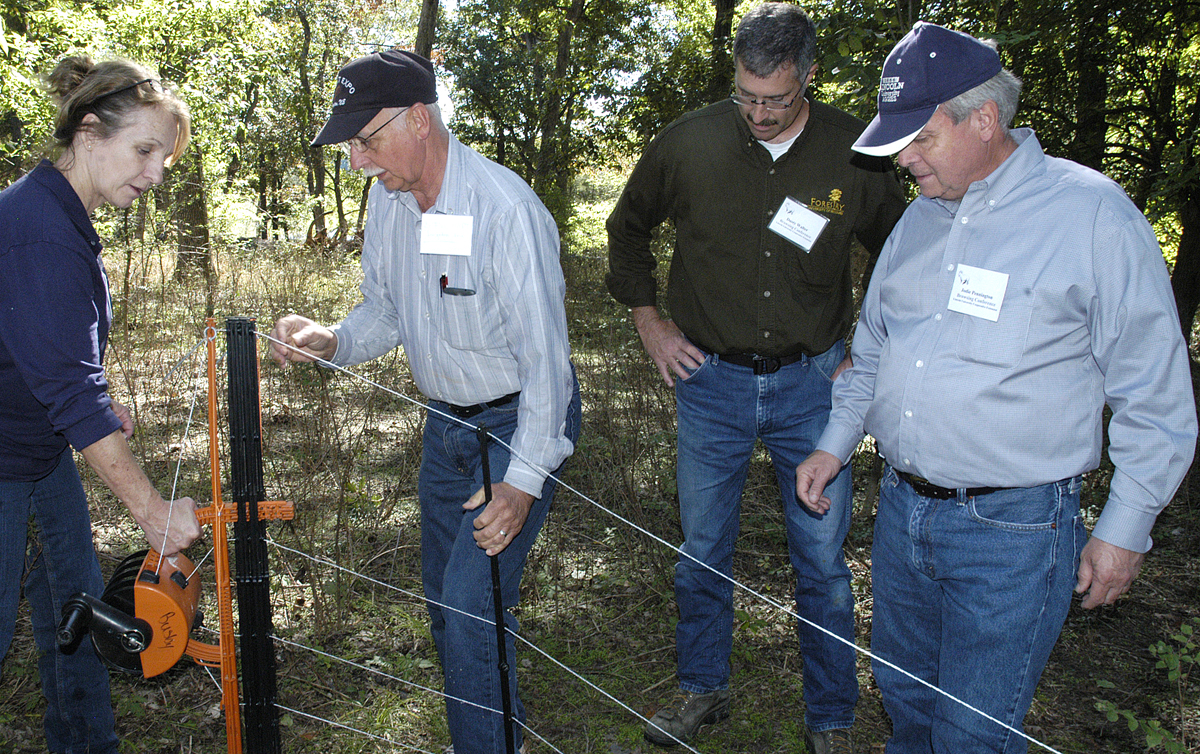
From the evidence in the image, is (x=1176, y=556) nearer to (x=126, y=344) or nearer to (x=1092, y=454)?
(x=1092, y=454)

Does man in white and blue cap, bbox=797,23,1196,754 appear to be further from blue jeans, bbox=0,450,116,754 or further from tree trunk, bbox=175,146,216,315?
tree trunk, bbox=175,146,216,315

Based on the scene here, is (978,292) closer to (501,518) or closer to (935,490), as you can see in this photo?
(935,490)

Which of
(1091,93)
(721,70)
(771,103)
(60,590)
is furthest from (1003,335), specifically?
(721,70)

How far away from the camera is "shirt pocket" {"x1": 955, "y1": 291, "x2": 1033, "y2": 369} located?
5.89 feet

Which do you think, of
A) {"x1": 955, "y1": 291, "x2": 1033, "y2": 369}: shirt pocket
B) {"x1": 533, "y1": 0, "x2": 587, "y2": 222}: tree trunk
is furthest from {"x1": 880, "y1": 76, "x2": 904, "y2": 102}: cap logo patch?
{"x1": 533, "y1": 0, "x2": 587, "y2": 222}: tree trunk

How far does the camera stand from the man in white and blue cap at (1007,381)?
170 cm

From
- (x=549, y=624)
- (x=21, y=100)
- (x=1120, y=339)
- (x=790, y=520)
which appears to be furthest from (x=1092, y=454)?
(x=21, y=100)

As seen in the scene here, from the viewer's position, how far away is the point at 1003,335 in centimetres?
182

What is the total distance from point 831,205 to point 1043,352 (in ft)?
3.33

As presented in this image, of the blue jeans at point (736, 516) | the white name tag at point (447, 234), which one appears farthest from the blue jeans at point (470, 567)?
the blue jeans at point (736, 516)

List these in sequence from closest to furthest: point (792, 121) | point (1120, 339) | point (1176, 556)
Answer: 1. point (1120, 339)
2. point (792, 121)
3. point (1176, 556)

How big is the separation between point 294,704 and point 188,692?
415 mm

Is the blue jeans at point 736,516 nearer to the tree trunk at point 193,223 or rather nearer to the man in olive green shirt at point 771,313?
the man in olive green shirt at point 771,313

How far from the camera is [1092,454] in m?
1.83
